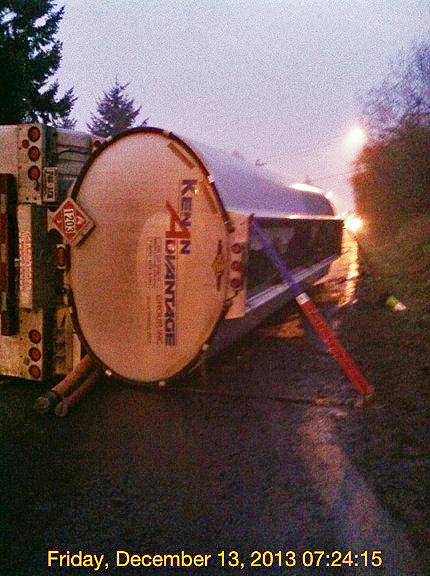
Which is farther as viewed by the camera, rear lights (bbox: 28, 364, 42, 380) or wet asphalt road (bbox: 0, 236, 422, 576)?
rear lights (bbox: 28, 364, 42, 380)

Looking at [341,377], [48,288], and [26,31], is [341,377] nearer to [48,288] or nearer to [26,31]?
[48,288]

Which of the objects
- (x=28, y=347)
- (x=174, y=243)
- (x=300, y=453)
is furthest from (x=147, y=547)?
(x=28, y=347)

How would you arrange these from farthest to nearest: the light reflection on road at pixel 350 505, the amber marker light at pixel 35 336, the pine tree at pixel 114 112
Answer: the pine tree at pixel 114 112, the amber marker light at pixel 35 336, the light reflection on road at pixel 350 505

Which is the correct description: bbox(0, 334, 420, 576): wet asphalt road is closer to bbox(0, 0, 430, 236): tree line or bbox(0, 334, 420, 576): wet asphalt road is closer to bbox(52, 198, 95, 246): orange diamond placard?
bbox(52, 198, 95, 246): orange diamond placard

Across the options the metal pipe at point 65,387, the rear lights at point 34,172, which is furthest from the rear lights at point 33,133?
the metal pipe at point 65,387

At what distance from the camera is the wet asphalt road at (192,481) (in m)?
2.98

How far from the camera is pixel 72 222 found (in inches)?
197

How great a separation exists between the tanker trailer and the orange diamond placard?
0.02 metres

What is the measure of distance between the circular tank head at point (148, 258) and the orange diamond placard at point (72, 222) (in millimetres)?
73

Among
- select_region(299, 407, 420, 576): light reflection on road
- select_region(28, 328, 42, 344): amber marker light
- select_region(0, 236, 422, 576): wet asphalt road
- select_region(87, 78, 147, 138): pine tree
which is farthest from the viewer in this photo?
select_region(87, 78, 147, 138): pine tree

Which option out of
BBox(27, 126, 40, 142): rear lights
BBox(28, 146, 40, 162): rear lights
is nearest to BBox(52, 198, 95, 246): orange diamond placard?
BBox(28, 146, 40, 162): rear lights

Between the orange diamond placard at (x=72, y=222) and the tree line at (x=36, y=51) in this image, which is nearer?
the orange diamond placard at (x=72, y=222)

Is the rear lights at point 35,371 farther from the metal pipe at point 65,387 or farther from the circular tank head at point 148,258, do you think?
the circular tank head at point 148,258

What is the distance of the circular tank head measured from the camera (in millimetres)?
4625
